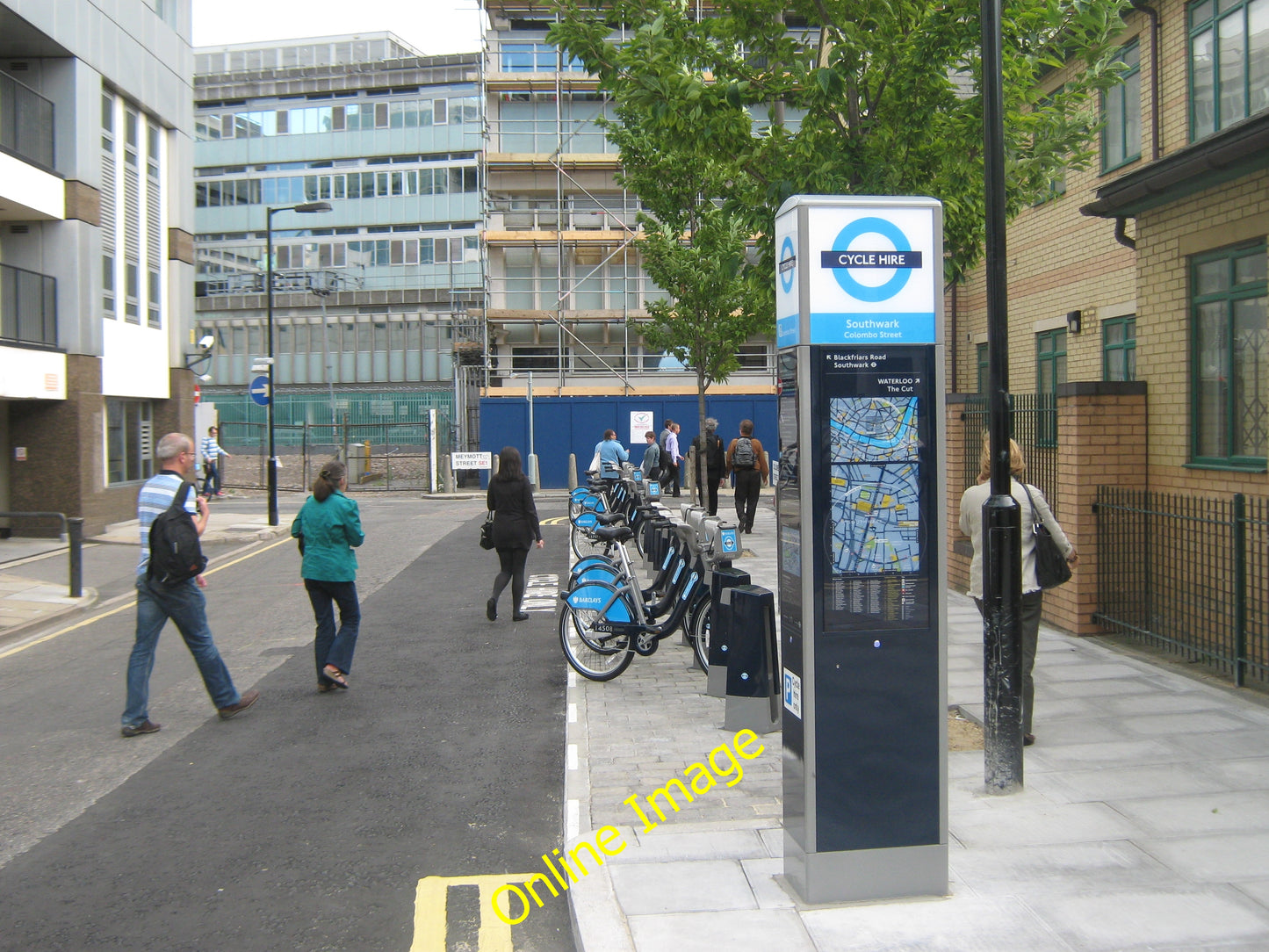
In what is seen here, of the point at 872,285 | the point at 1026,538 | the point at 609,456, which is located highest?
the point at 872,285

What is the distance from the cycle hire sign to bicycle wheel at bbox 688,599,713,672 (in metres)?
4.39

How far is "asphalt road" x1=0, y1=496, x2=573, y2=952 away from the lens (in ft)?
14.8

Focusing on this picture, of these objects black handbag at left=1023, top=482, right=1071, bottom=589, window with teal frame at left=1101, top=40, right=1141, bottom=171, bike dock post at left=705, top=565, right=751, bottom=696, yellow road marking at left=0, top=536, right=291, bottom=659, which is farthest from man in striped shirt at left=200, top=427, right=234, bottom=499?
black handbag at left=1023, top=482, right=1071, bottom=589

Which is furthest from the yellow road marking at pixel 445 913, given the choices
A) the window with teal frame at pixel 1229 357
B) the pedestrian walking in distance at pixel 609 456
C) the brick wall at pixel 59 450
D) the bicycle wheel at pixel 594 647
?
the brick wall at pixel 59 450

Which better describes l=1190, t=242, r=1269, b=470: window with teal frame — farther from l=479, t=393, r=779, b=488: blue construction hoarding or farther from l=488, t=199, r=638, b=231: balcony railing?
l=488, t=199, r=638, b=231: balcony railing

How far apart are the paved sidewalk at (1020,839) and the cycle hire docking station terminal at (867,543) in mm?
309

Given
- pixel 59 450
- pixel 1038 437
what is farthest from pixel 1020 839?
pixel 59 450

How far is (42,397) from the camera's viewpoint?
61.6ft

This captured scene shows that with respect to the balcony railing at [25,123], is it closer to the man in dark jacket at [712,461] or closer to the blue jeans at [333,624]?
Answer: the man in dark jacket at [712,461]

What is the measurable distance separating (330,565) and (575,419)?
26.1 m

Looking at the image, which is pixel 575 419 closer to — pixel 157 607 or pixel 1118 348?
pixel 1118 348

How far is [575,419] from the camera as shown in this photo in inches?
1342

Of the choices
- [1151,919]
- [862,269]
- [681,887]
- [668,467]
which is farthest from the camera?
[668,467]

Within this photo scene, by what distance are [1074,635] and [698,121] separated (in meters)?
5.74
